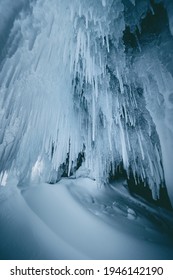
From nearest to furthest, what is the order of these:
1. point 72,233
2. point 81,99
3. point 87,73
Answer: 1. point 72,233
2. point 87,73
3. point 81,99

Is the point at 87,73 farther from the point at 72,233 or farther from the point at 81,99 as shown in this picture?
the point at 72,233

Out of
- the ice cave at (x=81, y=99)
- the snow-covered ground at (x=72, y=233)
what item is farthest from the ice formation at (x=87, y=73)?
the snow-covered ground at (x=72, y=233)

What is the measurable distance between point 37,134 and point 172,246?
6479mm

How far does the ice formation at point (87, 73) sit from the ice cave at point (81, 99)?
3cm

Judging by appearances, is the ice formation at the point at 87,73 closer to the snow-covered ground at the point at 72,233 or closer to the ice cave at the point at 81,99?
the ice cave at the point at 81,99

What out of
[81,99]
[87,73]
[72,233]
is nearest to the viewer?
[72,233]

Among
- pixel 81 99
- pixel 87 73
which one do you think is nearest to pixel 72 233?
pixel 87 73

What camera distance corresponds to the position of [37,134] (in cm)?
798

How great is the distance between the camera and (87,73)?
596cm

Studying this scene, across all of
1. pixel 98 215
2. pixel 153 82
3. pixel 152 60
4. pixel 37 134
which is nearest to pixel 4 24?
pixel 152 60

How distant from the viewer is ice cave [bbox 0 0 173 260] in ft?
11.0

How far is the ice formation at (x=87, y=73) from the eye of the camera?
3.84m

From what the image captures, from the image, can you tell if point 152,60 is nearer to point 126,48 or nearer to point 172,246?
point 126,48

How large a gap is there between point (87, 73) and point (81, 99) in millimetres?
1903
